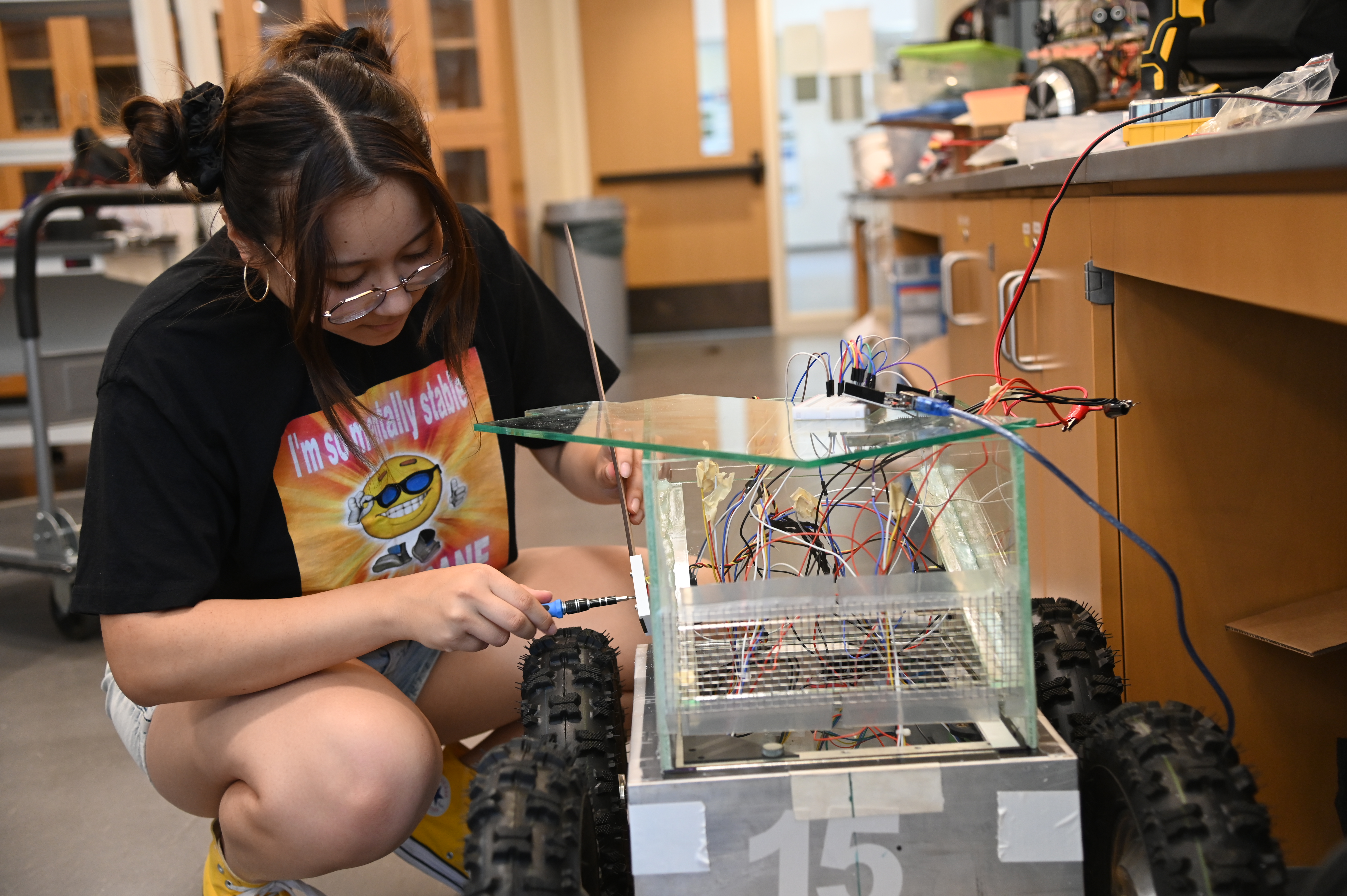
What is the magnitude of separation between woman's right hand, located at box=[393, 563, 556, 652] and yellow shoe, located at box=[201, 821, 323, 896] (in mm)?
305

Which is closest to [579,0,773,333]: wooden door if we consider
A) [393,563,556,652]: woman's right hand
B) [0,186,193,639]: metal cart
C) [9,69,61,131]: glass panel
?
[9,69,61,131]: glass panel

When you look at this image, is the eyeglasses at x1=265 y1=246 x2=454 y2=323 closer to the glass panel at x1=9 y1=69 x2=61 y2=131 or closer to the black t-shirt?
the black t-shirt

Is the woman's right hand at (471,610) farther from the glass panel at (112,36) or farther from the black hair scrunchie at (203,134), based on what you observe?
the glass panel at (112,36)

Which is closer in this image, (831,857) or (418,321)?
(831,857)

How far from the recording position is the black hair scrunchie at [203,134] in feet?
3.06

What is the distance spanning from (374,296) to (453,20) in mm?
4385

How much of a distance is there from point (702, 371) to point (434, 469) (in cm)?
376

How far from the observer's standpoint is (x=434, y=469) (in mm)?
1142

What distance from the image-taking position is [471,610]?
33.1 inches

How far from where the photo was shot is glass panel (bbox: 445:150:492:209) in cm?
494

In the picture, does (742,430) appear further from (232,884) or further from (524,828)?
(232,884)

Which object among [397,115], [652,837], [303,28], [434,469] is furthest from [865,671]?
[303,28]

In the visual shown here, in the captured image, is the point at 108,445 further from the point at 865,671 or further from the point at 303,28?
the point at 865,671


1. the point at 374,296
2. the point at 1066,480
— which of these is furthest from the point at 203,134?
the point at 1066,480
